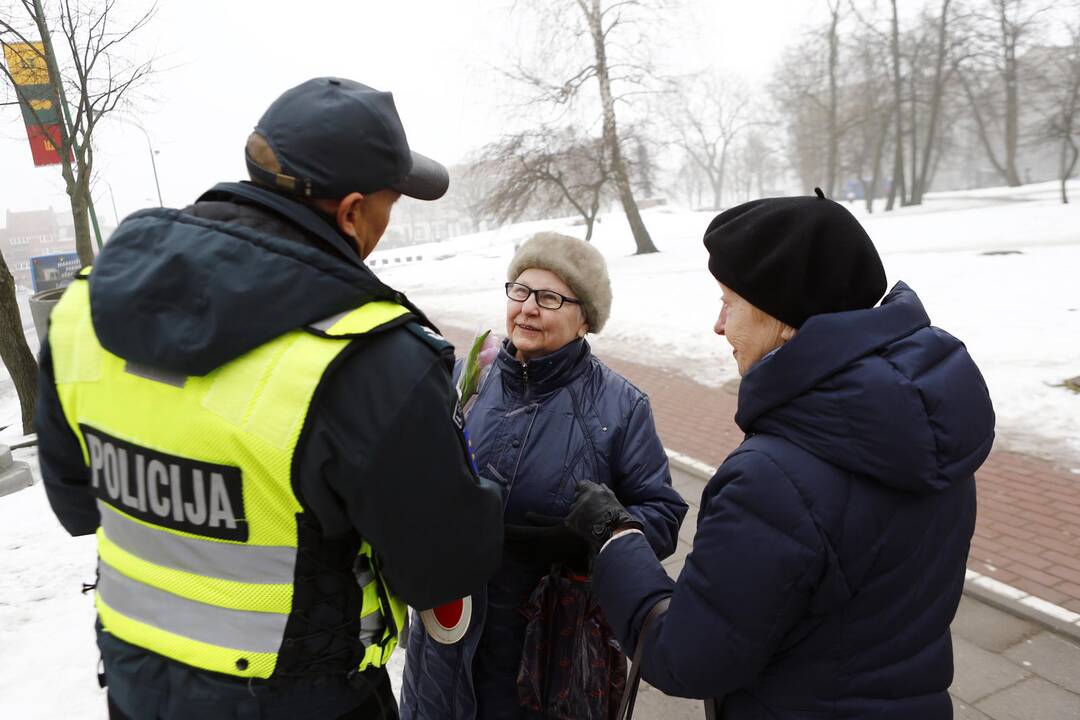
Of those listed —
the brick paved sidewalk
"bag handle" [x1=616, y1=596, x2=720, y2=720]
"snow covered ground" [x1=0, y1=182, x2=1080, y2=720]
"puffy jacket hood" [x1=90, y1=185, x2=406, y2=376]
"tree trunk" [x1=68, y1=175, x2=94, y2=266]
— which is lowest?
the brick paved sidewalk

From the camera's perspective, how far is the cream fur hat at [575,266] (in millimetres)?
2455

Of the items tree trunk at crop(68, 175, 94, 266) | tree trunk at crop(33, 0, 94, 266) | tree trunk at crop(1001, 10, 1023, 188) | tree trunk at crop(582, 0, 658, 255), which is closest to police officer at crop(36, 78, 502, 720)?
tree trunk at crop(33, 0, 94, 266)

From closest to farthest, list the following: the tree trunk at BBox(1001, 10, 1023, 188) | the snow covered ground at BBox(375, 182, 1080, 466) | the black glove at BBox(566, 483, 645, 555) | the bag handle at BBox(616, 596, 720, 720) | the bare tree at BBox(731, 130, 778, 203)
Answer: the bag handle at BBox(616, 596, 720, 720), the black glove at BBox(566, 483, 645, 555), the snow covered ground at BBox(375, 182, 1080, 466), the tree trunk at BBox(1001, 10, 1023, 188), the bare tree at BBox(731, 130, 778, 203)

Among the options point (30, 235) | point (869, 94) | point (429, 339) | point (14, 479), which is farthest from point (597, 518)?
point (30, 235)

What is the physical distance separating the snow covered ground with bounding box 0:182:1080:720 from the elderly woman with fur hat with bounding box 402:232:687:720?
1.41 m

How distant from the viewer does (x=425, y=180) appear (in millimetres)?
1597

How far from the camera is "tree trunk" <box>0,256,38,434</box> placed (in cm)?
738

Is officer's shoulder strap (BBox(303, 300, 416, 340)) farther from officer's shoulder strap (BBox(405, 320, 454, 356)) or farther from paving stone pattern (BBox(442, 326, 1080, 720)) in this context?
paving stone pattern (BBox(442, 326, 1080, 720))

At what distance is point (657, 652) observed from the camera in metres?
1.41

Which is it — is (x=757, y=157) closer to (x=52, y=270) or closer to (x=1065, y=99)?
(x=1065, y=99)

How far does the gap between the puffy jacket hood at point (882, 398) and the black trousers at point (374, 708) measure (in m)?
0.93

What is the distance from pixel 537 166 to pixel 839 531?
24327 millimetres

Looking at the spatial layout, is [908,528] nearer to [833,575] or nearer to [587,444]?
[833,575]

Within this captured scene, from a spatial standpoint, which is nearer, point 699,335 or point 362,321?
point 362,321
